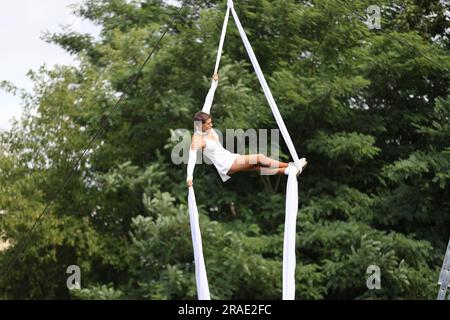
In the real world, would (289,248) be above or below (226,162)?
below

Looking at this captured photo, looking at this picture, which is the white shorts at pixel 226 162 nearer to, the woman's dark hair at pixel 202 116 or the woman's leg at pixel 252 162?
the woman's leg at pixel 252 162

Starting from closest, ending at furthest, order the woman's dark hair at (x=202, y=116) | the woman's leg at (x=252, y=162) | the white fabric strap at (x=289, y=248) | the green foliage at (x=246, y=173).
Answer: the white fabric strap at (x=289, y=248), the woman's dark hair at (x=202, y=116), the woman's leg at (x=252, y=162), the green foliage at (x=246, y=173)

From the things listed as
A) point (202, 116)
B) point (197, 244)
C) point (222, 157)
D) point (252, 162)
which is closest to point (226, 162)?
point (222, 157)

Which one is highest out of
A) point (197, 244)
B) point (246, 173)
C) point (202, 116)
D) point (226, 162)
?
point (202, 116)

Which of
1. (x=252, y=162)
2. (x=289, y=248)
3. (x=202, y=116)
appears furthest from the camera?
(x=252, y=162)

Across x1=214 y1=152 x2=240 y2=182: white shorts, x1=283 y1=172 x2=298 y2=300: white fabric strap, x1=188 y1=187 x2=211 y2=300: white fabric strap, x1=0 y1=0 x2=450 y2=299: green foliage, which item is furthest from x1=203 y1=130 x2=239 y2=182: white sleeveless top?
x1=0 y1=0 x2=450 y2=299: green foliage

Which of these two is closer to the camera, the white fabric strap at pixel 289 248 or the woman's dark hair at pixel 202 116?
the white fabric strap at pixel 289 248

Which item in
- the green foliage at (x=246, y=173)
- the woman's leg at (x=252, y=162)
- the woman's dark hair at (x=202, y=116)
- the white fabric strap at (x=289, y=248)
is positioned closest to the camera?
the white fabric strap at (x=289, y=248)

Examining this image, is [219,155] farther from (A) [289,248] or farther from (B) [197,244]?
(A) [289,248]

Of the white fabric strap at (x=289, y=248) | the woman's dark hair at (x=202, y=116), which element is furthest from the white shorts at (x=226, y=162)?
the white fabric strap at (x=289, y=248)

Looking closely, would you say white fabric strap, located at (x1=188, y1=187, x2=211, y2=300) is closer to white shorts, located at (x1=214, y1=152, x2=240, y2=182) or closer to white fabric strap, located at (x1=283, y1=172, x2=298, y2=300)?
white shorts, located at (x1=214, y1=152, x2=240, y2=182)

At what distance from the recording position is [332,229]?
1639 centimetres

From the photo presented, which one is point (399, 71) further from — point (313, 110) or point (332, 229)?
point (332, 229)
